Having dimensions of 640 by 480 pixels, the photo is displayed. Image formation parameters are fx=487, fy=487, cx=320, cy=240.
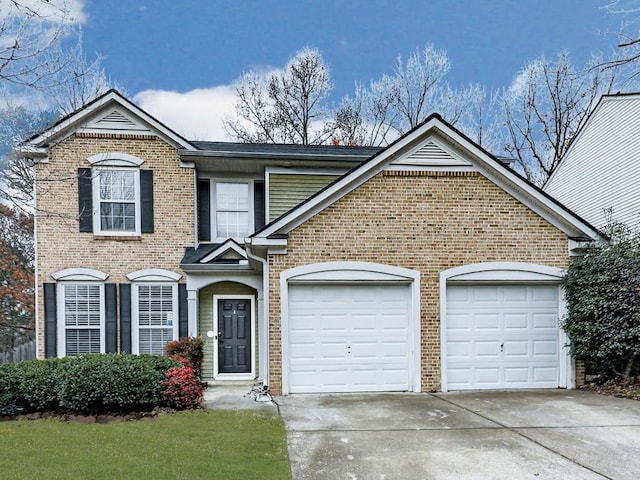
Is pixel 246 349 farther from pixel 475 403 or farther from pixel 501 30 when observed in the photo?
pixel 501 30

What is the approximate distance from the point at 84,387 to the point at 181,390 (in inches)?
59.4

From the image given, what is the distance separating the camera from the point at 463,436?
6.68m

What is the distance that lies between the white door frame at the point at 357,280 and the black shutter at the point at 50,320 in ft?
20.5

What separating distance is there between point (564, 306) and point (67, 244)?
1177 cm

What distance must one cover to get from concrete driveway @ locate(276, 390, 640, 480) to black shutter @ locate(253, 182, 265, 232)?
531 centimetres

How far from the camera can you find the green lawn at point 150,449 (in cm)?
518

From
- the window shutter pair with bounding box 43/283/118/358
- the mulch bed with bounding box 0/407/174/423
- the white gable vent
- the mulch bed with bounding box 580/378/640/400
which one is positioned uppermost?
the white gable vent

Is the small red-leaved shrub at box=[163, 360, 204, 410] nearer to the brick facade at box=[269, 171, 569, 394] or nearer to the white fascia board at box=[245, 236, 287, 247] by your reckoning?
the brick facade at box=[269, 171, 569, 394]

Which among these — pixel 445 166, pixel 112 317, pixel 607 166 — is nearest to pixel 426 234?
pixel 445 166

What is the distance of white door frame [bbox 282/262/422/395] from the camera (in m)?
9.65

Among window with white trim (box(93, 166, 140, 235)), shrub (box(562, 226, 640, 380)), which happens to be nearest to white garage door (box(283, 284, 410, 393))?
shrub (box(562, 226, 640, 380))

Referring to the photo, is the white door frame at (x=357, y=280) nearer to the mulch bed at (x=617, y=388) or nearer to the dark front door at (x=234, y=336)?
the dark front door at (x=234, y=336)

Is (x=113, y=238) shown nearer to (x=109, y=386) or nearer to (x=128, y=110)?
(x=128, y=110)

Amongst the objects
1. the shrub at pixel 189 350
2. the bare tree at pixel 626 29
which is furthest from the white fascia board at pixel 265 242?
the bare tree at pixel 626 29
